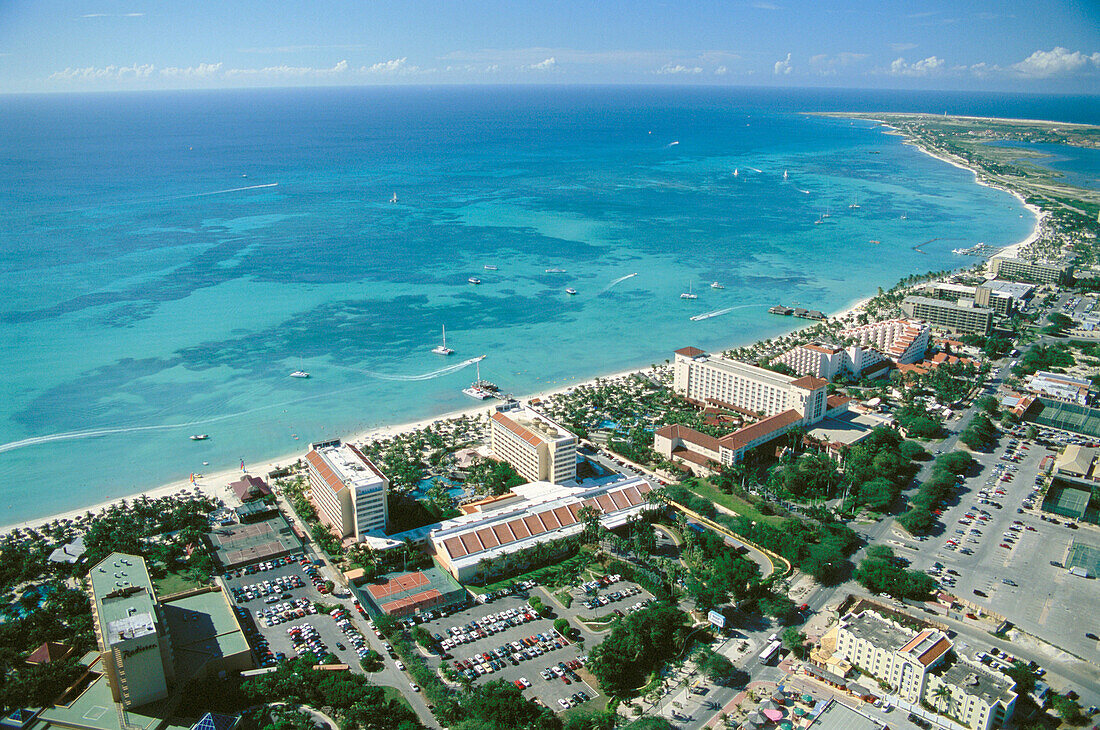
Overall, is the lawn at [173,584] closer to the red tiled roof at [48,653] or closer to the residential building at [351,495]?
the red tiled roof at [48,653]

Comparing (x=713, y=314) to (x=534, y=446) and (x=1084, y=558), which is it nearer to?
(x=534, y=446)

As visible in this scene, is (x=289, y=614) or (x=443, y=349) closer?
(x=289, y=614)

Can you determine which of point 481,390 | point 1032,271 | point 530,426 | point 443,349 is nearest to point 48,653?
point 530,426

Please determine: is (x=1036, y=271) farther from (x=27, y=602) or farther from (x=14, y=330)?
(x=14, y=330)

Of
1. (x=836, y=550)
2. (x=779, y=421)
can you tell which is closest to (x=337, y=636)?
(x=836, y=550)

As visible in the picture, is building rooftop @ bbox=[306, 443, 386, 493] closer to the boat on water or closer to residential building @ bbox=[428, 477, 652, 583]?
residential building @ bbox=[428, 477, 652, 583]

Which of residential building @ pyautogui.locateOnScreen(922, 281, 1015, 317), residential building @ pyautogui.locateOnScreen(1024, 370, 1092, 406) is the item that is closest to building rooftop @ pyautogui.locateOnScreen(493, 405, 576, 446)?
residential building @ pyautogui.locateOnScreen(1024, 370, 1092, 406)
